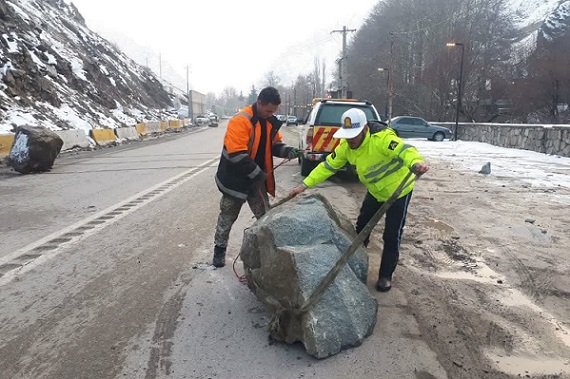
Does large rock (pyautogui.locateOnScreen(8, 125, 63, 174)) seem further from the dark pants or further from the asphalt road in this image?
the dark pants

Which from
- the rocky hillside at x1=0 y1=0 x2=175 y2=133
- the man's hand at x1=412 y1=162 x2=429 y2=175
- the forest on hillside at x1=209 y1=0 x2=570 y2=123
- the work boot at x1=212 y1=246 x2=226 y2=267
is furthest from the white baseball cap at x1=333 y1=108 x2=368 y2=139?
the forest on hillside at x1=209 y1=0 x2=570 y2=123

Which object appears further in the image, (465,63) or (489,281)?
(465,63)

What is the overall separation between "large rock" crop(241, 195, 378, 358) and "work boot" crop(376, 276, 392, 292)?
39 cm

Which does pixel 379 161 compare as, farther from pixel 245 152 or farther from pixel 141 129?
pixel 141 129

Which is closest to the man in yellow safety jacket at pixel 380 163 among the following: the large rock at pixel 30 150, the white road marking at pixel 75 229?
the white road marking at pixel 75 229

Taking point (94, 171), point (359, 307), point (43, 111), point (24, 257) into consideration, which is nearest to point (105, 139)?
point (43, 111)

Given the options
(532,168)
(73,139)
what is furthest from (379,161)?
(73,139)

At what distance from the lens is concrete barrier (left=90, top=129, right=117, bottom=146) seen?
20359 millimetres

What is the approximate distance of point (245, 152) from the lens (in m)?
4.13

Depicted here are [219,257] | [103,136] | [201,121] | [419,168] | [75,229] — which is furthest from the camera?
[201,121]

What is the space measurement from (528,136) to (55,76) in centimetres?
2788

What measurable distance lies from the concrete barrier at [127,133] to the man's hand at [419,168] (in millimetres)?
22150

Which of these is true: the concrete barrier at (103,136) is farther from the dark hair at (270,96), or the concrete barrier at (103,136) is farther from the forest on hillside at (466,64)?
the forest on hillside at (466,64)

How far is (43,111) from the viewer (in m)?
22.9
